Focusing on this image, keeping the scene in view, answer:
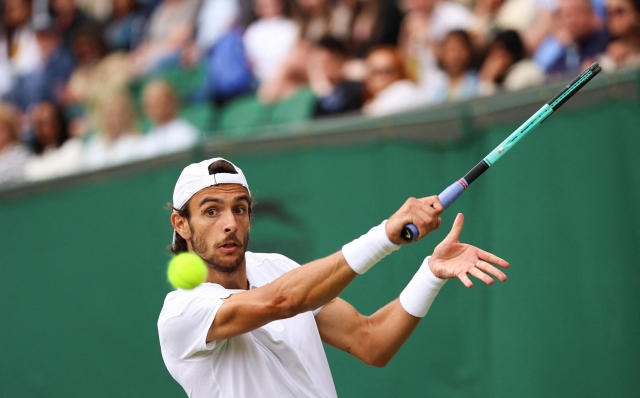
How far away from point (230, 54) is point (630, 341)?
555 centimetres

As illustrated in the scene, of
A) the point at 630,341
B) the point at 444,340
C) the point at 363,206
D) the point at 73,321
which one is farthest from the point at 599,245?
the point at 73,321

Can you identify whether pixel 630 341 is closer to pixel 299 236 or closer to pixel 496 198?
pixel 496 198

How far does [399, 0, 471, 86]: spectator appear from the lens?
7.27 metres

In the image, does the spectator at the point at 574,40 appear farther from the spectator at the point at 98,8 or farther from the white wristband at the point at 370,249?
the spectator at the point at 98,8

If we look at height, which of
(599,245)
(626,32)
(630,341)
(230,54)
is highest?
(230,54)

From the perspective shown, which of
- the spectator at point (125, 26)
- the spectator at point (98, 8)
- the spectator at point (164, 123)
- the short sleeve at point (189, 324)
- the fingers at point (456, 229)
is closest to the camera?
the short sleeve at point (189, 324)

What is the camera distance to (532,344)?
16.1ft

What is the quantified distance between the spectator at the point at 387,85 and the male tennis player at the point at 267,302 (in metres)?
3.18

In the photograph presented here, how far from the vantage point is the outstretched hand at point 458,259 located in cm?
355

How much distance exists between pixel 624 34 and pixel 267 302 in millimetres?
3470

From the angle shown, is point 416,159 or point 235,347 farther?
point 416,159

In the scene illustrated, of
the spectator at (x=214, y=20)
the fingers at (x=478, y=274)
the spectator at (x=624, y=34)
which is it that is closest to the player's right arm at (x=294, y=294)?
the fingers at (x=478, y=274)

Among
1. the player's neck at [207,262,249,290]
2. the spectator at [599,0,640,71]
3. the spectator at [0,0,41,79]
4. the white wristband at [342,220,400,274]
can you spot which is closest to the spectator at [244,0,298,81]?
the spectator at [599,0,640,71]

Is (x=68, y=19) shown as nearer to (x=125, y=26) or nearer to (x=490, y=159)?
(x=125, y=26)
